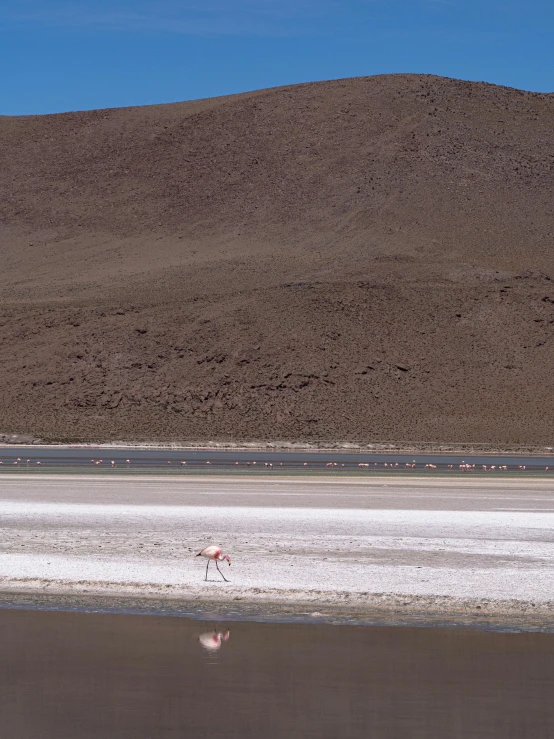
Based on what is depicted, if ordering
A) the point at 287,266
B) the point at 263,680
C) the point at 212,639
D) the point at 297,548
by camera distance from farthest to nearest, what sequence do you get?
the point at 287,266 < the point at 297,548 < the point at 212,639 < the point at 263,680

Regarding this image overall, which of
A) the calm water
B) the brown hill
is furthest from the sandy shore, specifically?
the brown hill

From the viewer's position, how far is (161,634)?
12094 millimetres

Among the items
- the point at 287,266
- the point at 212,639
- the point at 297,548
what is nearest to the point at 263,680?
the point at 212,639

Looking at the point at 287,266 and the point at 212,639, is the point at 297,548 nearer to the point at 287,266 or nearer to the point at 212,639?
the point at 212,639

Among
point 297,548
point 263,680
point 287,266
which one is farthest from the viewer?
point 287,266

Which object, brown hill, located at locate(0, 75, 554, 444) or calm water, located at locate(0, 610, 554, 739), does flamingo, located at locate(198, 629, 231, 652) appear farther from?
brown hill, located at locate(0, 75, 554, 444)

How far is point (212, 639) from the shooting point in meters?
11.8

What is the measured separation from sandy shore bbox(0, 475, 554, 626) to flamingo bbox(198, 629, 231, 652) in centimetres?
154

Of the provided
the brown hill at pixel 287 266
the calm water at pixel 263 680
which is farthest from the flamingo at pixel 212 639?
the brown hill at pixel 287 266

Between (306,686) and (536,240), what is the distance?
85.9m

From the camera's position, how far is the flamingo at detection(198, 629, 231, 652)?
11.5 metres

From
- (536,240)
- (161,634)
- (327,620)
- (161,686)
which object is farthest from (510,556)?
(536,240)

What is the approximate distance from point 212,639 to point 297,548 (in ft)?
20.5

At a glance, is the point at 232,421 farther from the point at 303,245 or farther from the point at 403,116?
the point at 403,116
